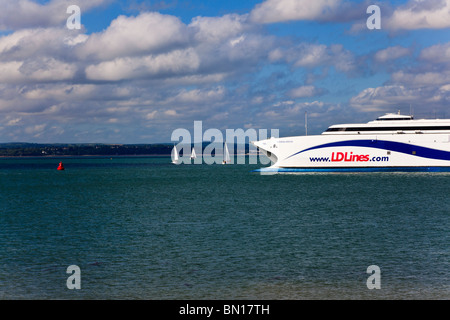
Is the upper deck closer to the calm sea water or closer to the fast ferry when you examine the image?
the fast ferry

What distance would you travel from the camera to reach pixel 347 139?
76312mm

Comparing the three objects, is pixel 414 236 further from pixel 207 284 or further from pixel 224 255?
pixel 207 284

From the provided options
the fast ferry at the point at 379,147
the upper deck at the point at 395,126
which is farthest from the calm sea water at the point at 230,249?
the upper deck at the point at 395,126

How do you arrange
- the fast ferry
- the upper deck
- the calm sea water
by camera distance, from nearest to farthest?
1. the calm sea water
2. the fast ferry
3. the upper deck

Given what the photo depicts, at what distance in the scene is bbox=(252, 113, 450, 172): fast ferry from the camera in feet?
247

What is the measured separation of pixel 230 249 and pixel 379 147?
56.0 meters

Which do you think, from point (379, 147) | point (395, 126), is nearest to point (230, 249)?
point (379, 147)

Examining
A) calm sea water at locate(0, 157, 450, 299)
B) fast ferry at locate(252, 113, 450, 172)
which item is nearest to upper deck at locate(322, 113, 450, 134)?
fast ferry at locate(252, 113, 450, 172)

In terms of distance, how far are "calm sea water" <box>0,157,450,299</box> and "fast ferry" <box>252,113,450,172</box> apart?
90.9ft

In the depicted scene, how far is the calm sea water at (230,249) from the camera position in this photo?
58.9 feet

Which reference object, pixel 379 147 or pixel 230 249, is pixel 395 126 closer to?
pixel 379 147

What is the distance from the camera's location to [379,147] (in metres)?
75.7

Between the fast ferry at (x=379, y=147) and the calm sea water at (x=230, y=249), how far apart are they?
90.9 feet

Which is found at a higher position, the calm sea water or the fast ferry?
the fast ferry
